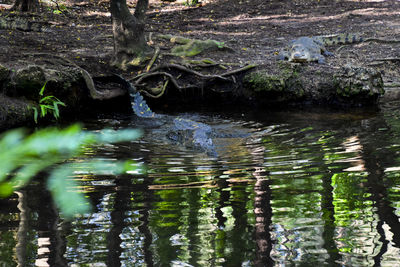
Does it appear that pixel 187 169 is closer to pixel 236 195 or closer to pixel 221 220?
pixel 236 195

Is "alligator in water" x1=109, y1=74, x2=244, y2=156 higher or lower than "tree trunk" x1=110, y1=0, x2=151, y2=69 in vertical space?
lower

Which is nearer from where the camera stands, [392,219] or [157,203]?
[392,219]

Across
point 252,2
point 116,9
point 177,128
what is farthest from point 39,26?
point 252,2

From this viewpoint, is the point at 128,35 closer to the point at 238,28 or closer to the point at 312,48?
the point at 312,48

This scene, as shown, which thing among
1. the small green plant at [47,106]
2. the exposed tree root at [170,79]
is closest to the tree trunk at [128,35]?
the exposed tree root at [170,79]

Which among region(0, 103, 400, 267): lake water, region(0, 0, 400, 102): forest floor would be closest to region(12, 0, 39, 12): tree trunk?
region(0, 0, 400, 102): forest floor

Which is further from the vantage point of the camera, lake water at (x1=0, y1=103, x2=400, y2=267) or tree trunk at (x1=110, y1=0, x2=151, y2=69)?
tree trunk at (x1=110, y1=0, x2=151, y2=69)

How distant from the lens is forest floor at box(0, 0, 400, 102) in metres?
8.18

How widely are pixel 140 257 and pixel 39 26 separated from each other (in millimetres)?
9127

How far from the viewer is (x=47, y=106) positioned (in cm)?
599

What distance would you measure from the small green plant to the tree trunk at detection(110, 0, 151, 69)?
6.09 feet

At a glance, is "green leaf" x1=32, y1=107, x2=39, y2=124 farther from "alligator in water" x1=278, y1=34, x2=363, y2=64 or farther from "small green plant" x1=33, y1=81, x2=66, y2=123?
"alligator in water" x1=278, y1=34, x2=363, y2=64

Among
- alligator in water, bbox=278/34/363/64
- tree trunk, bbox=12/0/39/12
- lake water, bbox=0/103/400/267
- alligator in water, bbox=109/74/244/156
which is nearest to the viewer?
lake water, bbox=0/103/400/267

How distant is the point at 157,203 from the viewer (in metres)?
2.95
